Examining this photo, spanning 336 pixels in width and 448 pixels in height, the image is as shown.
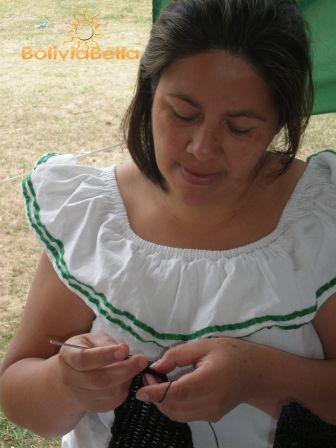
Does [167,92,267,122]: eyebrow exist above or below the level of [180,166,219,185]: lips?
above

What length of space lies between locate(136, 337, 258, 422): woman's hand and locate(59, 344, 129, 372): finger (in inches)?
2.0

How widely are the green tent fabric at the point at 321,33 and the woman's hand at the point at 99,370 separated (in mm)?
650

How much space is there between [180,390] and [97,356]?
0.37 ft

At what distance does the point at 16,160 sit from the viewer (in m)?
2.62

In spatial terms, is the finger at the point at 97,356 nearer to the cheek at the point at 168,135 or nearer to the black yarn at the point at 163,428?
the black yarn at the point at 163,428

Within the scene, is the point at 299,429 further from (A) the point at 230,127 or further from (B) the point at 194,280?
(A) the point at 230,127

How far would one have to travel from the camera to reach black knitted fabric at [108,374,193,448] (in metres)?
0.80

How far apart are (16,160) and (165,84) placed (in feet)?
6.44

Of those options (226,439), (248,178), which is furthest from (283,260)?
(226,439)

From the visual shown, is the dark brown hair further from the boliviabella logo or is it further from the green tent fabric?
the boliviabella logo

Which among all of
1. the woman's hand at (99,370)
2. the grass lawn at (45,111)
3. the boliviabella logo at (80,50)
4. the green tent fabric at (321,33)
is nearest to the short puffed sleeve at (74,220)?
the woman's hand at (99,370)

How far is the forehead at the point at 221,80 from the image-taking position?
73 centimetres

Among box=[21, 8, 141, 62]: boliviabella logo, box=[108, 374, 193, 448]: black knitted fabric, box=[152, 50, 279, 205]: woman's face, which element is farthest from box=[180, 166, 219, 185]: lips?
box=[21, 8, 141, 62]: boliviabella logo

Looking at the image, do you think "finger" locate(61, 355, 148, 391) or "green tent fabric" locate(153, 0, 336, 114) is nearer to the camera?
"finger" locate(61, 355, 148, 391)
